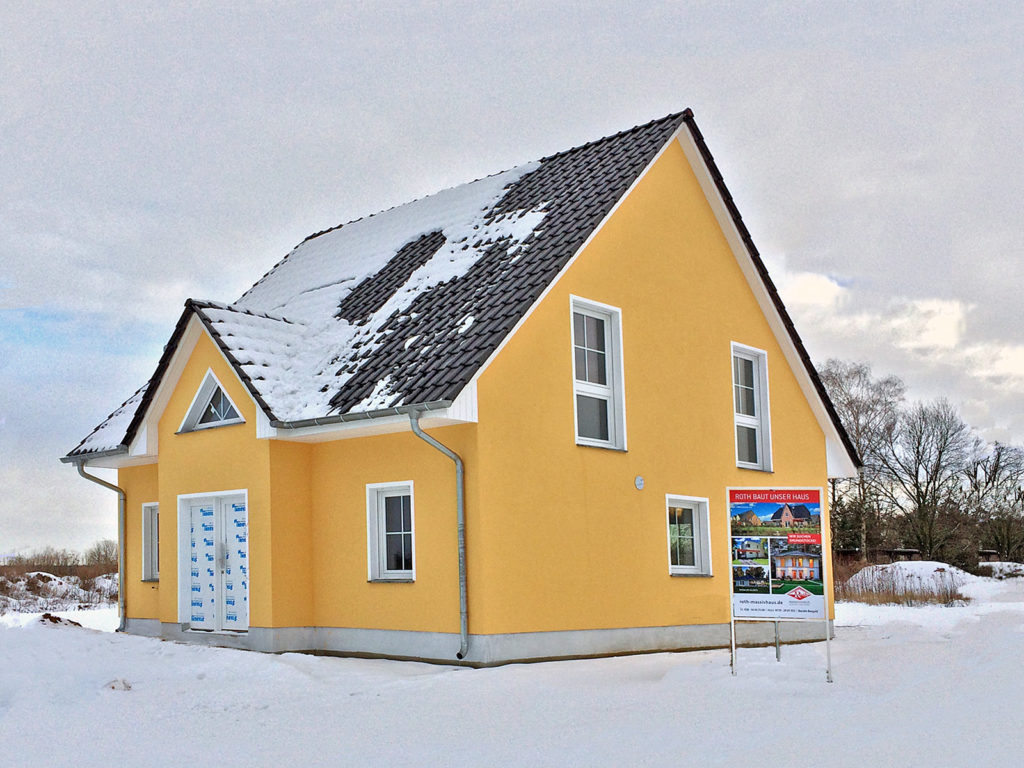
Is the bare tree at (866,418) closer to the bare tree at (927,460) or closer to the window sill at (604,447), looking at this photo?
the bare tree at (927,460)

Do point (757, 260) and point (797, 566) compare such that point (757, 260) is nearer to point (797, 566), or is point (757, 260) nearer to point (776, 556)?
point (776, 556)

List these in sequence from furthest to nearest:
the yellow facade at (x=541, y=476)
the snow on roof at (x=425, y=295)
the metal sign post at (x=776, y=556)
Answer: the snow on roof at (x=425, y=295) < the yellow facade at (x=541, y=476) < the metal sign post at (x=776, y=556)

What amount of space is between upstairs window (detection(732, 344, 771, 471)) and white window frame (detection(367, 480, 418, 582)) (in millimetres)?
6592

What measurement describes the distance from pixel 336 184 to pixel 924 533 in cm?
3199

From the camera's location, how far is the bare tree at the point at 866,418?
151ft

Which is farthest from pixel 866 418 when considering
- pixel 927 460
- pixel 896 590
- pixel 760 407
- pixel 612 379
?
pixel 612 379

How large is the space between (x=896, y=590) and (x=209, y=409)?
830 inches

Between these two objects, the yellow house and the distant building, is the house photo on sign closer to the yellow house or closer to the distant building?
the distant building

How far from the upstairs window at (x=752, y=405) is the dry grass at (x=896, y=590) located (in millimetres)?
10824

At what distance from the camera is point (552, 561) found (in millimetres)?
12875

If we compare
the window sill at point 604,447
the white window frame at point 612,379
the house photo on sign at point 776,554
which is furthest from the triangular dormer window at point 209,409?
the house photo on sign at point 776,554

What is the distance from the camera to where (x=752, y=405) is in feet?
58.3

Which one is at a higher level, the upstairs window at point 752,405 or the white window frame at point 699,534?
the upstairs window at point 752,405

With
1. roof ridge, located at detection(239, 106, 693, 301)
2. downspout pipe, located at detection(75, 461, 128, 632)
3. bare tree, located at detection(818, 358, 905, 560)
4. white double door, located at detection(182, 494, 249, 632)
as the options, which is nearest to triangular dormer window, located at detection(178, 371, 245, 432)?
white double door, located at detection(182, 494, 249, 632)
